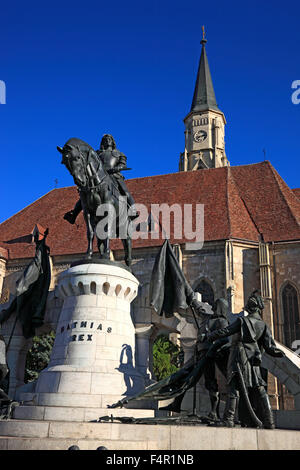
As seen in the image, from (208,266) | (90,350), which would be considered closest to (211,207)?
(208,266)

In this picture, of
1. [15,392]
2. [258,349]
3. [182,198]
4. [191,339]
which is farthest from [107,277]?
[182,198]

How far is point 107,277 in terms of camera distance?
7.36m

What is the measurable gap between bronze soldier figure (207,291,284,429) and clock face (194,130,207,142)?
34462 millimetres

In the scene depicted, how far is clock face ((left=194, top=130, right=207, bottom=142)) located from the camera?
39062 mm

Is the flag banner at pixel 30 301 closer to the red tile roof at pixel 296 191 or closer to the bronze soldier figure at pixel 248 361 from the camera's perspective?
the bronze soldier figure at pixel 248 361

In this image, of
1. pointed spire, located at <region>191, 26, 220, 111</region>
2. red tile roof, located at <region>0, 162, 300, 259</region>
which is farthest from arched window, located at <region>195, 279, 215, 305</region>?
pointed spire, located at <region>191, 26, 220, 111</region>

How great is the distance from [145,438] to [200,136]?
36.5 metres

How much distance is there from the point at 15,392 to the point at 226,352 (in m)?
4.69

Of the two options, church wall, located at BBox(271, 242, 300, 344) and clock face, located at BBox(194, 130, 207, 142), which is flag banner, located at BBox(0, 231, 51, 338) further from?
clock face, located at BBox(194, 130, 207, 142)

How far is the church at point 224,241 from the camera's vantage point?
1906 centimetres

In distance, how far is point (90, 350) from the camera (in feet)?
22.5

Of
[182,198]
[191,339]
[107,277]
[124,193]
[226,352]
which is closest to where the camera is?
[226,352]

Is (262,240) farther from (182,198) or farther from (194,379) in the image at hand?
(194,379)
